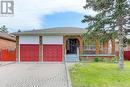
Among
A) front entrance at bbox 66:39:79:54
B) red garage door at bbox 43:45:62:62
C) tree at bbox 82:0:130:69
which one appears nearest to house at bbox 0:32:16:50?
red garage door at bbox 43:45:62:62

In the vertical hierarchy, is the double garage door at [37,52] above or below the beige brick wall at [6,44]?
below

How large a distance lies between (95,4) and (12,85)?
1294 cm

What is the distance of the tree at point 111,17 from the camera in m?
24.2

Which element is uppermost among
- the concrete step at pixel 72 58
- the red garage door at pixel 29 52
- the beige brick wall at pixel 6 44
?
the beige brick wall at pixel 6 44

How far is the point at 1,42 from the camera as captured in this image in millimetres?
46594

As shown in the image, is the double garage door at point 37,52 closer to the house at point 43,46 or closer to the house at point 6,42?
the house at point 43,46

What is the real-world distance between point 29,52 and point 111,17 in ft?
54.3

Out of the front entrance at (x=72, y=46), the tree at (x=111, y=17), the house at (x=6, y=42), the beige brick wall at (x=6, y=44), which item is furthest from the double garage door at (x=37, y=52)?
the tree at (x=111, y=17)

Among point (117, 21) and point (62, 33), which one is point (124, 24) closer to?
point (117, 21)

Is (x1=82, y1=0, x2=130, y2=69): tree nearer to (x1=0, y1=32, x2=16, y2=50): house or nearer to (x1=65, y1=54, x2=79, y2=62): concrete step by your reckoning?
(x1=65, y1=54, x2=79, y2=62): concrete step

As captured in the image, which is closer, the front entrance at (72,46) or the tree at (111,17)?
the tree at (111,17)

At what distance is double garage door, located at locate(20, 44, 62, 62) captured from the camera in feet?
127

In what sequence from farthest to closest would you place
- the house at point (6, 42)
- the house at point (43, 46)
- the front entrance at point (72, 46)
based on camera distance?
the house at point (6, 42) < the front entrance at point (72, 46) < the house at point (43, 46)

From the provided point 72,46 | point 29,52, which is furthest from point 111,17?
point 72,46
